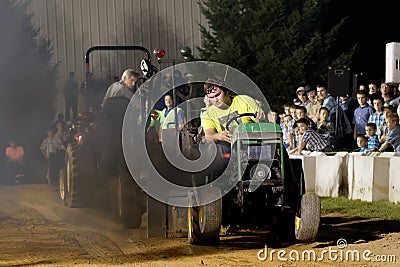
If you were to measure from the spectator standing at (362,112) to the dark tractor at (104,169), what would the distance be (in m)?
4.69

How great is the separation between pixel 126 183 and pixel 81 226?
3.58 ft

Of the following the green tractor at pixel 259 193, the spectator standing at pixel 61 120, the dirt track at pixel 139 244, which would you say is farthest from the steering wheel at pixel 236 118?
the spectator standing at pixel 61 120

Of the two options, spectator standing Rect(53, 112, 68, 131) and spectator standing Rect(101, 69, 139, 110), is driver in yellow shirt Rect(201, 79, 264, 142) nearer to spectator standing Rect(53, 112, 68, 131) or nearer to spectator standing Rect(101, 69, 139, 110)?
spectator standing Rect(101, 69, 139, 110)

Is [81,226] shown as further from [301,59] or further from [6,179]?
[301,59]

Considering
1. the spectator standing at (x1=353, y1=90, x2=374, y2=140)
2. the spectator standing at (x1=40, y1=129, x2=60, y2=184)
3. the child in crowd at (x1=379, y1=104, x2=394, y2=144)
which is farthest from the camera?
the spectator standing at (x1=40, y1=129, x2=60, y2=184)

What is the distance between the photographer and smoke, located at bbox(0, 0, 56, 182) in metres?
21.8

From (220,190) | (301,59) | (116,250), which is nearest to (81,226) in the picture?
(116,250)

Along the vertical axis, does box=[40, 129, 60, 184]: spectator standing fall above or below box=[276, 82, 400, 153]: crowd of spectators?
below

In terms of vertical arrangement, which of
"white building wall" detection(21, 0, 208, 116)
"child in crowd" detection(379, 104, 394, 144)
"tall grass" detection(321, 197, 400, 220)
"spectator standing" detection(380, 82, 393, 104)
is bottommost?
"tall grass" detection(321, 197, 400, 220)

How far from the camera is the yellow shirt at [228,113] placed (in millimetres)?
9555

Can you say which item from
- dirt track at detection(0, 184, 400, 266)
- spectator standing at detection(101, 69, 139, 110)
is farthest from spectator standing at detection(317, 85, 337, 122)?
spectator standing at detection(101, 69, 139, 110)

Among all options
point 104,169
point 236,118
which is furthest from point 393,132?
point 236,118

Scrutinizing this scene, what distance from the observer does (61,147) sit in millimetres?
20031

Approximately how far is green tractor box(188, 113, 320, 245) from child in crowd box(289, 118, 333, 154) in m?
6.14
